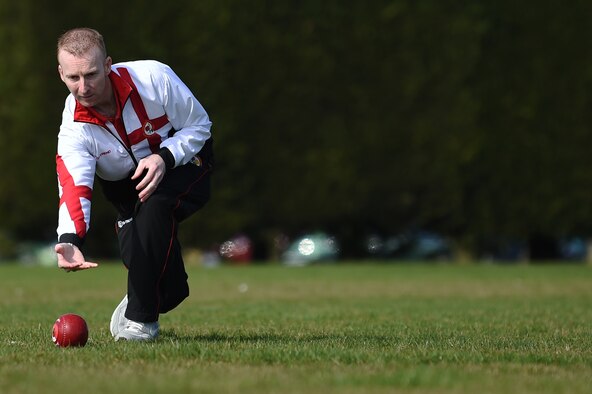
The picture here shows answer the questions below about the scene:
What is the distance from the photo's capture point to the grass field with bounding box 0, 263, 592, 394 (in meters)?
5.29

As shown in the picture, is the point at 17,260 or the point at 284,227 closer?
the point at 284,227

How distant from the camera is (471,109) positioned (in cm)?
3594

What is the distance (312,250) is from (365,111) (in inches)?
223

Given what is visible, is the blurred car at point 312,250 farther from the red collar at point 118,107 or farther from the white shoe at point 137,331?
the red collar at point 118,107

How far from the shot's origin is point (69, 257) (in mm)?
6609

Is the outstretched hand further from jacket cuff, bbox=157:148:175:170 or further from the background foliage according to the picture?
the background foliage

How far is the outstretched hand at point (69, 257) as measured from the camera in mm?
6562

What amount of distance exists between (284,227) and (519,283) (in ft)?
Result: 51.1

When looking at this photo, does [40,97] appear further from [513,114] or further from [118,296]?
[118,296]

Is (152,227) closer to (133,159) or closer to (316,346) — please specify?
(133,159)

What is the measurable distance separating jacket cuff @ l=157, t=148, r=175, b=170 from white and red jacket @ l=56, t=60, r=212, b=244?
0.6 inches

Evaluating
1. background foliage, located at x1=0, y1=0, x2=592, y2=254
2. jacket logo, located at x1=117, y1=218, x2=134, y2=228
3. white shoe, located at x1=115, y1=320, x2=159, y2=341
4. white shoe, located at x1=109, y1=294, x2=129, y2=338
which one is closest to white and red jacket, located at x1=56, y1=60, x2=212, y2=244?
jacket logo, located at x1=117, y1=218, x2=134, y2=228

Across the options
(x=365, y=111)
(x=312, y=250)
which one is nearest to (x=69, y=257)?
(x=365, y=111)

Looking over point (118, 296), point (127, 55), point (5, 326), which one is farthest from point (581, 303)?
point (127, 55)
